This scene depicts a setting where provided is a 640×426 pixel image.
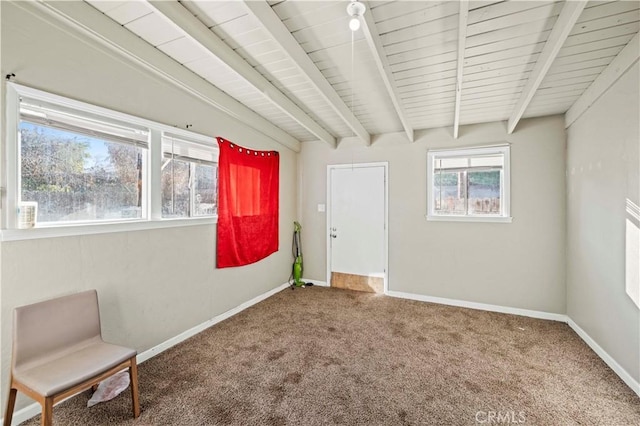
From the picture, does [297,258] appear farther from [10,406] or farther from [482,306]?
[10,406]

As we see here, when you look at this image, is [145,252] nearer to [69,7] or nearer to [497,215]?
[69,7]

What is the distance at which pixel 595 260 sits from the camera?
103 inches

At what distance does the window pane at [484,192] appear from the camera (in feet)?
12.1

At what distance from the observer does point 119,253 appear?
2.19m

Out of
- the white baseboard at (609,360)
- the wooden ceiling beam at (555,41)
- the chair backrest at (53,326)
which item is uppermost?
the wooden ceiling beam at (555,41)

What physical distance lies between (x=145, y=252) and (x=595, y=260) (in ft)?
13.8

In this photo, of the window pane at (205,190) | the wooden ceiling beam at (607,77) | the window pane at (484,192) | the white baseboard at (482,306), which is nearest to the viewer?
the wooden ceiling beam at (607,77)

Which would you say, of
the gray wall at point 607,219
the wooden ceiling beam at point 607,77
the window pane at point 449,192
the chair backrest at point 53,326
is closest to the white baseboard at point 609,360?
the gray wall at point 607,219

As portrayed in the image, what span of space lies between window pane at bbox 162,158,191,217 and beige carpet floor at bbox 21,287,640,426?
133 cm

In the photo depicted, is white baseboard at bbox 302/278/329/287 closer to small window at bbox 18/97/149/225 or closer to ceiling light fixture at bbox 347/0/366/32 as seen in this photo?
small window at bbox 18/97/149/225

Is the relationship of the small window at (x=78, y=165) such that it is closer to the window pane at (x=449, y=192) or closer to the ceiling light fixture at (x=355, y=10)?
the ceiling light fixture at (x=355, y=10)

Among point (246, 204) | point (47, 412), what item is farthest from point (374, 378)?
point (246, 204)

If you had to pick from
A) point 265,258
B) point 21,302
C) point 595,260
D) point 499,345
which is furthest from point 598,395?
point 21,302

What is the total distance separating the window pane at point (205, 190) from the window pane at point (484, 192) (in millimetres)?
3438
